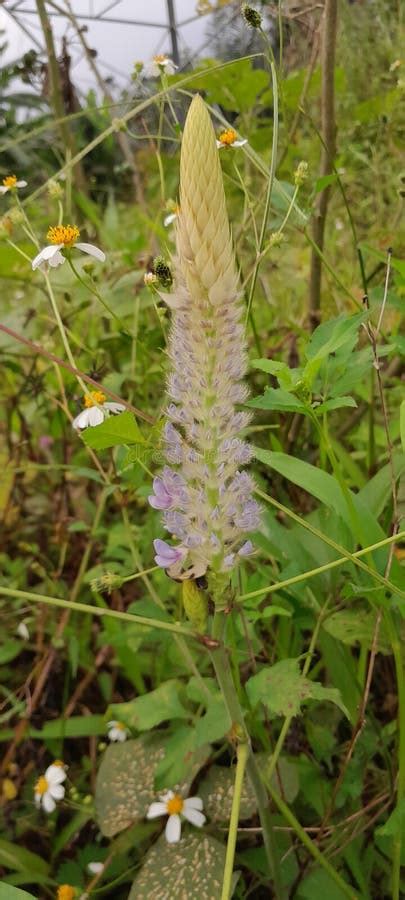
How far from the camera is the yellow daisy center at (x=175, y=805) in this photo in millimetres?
782

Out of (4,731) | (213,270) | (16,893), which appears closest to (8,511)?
(4,731)

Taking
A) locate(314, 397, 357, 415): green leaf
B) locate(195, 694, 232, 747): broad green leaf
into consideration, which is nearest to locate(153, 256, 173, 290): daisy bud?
locate(314, 397, 357, 415): green leaf

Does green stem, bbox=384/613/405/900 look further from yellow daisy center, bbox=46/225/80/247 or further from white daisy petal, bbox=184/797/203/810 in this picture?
yellow daisy center, bbox=46/225/80/247

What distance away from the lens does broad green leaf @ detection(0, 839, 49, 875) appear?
0.84 meters

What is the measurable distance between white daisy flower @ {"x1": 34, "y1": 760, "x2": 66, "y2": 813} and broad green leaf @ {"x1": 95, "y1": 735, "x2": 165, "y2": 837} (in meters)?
0.07

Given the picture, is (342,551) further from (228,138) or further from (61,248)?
(228,138)

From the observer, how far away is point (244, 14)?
0.86 m

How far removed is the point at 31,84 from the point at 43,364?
1.97 ft

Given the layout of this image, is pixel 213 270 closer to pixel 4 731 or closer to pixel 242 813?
pixel 242 813

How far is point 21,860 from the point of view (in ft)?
2.86

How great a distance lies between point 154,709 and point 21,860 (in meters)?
0.29

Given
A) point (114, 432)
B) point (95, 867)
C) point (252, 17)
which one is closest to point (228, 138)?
point (252, 17)

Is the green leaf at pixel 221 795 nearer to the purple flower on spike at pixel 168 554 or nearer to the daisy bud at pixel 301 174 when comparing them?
the purple flower on spike at pixel 168 554

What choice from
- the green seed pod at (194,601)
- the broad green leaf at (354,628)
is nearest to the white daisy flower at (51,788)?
the broad green leaf at (354,628)
